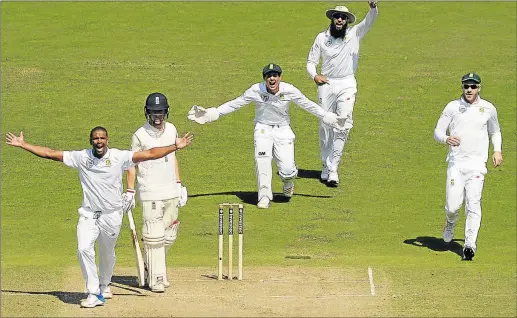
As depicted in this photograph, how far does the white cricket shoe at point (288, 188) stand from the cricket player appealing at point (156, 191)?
553cm

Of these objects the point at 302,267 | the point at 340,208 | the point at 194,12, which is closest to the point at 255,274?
the point at 302,267

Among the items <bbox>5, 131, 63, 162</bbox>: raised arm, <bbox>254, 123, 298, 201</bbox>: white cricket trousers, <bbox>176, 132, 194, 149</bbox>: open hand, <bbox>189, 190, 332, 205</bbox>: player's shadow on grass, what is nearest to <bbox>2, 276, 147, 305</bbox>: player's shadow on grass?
<bbox>5, 131, 63, 162</bbox>: raised arm

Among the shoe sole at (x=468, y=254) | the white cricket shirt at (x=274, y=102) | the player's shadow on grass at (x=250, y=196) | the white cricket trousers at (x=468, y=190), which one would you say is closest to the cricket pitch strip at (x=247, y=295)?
the shoe sole at (x=468, y=254)

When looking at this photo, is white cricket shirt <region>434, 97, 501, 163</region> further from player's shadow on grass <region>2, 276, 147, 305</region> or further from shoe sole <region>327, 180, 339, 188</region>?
player's shadow on grass <region>2, 276, 147, 305</region>

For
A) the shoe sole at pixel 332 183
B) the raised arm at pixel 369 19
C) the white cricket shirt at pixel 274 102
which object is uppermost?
the raised arm at pixel 369 19

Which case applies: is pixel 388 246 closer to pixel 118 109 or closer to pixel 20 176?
pixel 20 176

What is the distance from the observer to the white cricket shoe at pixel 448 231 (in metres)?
22.8

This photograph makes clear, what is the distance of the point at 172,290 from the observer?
19.8 m

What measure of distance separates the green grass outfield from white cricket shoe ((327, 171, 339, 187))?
179 mm

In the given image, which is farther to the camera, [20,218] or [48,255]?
[20,218]

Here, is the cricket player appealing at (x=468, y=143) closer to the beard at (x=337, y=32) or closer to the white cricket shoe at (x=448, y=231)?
the white cricket shoe at (x=448, y=231)

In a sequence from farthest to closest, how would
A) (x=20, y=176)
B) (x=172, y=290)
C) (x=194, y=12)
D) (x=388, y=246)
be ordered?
(x=194, y=12), (x=20, y=176), (x=388, y=246), (x=172, y=290)

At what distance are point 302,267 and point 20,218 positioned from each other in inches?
224

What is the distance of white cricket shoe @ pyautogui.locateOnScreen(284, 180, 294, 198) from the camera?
2527cm
